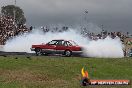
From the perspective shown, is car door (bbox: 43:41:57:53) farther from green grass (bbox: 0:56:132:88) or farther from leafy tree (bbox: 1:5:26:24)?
leafy tree (bbox: 1:5:26:24)

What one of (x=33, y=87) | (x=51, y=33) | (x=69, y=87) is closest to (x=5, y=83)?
(x=33, y=87)

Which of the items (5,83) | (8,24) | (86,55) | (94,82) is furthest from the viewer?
(8,24)

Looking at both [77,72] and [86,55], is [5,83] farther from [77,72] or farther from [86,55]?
[86,55]

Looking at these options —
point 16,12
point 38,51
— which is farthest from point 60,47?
point 16,12

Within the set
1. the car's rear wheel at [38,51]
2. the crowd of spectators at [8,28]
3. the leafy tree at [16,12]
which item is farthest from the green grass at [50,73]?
the leafy tree at [16,12]

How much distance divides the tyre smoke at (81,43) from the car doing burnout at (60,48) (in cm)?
94

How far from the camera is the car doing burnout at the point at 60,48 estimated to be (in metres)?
32.4

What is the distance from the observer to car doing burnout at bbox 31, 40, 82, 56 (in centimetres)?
3241

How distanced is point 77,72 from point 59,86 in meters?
4.39

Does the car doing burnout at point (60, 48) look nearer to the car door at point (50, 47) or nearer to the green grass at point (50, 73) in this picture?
the car door at point (50, 47)

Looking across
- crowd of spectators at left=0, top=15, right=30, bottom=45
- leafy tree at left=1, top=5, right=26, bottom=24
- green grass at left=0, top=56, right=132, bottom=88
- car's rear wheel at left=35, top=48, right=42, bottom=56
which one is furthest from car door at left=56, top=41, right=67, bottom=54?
leafy tree at left=1, top=5, right=26, bottom=24

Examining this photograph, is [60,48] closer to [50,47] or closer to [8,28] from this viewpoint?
[50,47]

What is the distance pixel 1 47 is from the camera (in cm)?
4309

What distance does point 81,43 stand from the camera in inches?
1443
